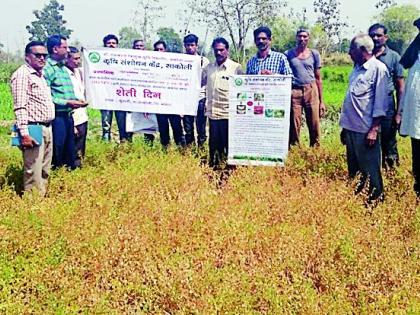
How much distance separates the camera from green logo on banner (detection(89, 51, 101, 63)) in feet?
22.6

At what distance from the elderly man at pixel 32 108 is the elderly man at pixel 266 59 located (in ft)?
7.79

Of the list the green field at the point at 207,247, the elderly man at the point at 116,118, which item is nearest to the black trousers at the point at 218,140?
the green field at the point at 207,247

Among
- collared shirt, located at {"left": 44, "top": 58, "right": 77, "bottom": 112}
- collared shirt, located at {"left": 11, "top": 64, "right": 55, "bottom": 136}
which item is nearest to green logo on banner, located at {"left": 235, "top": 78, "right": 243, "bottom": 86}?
collared shirt, located at {"left": 44, "top": 58, "right": 77, "bottom": 112}

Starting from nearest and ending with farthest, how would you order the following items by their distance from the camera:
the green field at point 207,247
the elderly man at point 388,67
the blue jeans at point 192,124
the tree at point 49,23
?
1. the green field at point 207,247
2. the elderly man at point 388,67
3. the blue jeans at point 192,124
4. the tree at point 49,23

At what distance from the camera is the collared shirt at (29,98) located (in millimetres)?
5105

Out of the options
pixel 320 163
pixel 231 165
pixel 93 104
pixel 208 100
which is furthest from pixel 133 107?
pixel 320 163

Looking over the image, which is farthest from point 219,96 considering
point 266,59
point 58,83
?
point 58,83

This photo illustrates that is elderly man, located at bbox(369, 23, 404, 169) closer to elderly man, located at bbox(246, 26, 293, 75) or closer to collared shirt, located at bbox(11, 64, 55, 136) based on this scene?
elderly man, located at bbox(246, 26, 293, 75)

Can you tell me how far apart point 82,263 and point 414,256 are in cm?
231

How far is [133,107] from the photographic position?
277 inches

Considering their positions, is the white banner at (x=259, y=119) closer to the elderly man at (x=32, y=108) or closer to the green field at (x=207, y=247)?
the green field at (x=207, y=247)

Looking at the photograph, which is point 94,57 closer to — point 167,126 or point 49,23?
point 167,126

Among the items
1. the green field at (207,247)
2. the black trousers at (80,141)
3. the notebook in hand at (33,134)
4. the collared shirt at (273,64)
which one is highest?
the collared shirt at (273,64)

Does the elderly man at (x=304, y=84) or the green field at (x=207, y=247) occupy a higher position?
the elderly man at (x=304, y=84)
